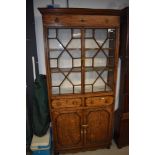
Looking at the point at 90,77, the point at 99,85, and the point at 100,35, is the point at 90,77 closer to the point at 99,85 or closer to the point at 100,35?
the point at 99,85

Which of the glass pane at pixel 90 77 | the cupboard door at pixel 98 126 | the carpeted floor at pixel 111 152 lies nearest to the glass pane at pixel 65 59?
the glass pane at pixel 90 77

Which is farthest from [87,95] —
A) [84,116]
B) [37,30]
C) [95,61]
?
[37,30]

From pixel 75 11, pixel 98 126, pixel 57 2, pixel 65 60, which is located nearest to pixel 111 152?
pixel 98 126

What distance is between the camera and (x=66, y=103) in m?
2.10

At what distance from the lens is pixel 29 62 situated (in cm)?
212

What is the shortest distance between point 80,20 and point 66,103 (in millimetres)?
1117

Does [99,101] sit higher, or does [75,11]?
[75,11]

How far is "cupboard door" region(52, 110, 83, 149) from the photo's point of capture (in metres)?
2.13

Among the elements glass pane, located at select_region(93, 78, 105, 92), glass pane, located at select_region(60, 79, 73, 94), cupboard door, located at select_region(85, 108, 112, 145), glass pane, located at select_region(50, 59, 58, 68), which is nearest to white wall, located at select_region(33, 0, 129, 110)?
glass pane, located at select_region(50, 59, 58, 68)

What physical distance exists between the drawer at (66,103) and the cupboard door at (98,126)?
0.21 meters

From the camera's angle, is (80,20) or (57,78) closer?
(80,20)

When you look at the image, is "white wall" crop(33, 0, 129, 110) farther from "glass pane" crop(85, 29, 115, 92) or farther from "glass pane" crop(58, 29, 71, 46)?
A: "glass pane" crop(85, 29, 115, 92)
